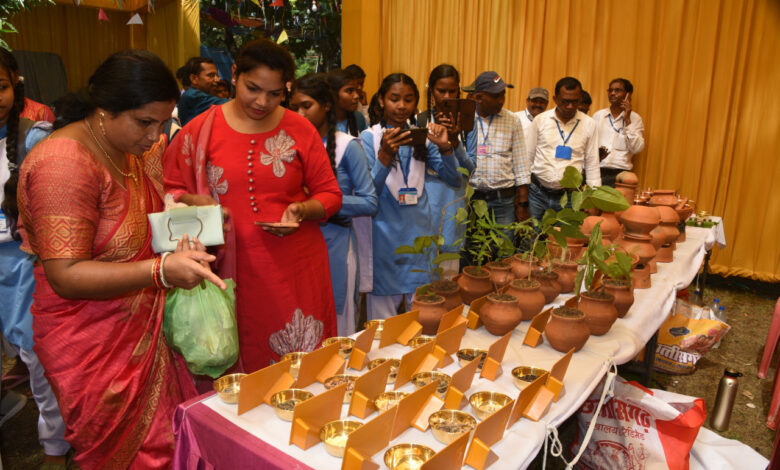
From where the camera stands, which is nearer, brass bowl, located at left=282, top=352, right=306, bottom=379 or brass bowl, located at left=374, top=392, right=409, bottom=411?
brass bowl, located at left=374, top=392, right=409, bottom=411

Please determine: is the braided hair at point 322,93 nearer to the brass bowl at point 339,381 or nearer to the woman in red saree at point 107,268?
A: the woman in red saree at point 107,268

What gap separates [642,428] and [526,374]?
2.03 feet

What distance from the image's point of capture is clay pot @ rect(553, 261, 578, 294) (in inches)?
73.5

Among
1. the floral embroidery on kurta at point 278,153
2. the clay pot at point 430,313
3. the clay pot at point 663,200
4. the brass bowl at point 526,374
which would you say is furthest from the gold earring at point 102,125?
the clay pot at point 663,200

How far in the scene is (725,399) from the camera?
87.7 inches

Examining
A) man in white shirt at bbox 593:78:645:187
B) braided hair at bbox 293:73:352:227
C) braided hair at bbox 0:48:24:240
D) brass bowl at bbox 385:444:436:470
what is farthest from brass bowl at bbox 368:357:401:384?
man in white shirt at bbox 593:78:645:187

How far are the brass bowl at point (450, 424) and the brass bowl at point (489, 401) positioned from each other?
5 cm

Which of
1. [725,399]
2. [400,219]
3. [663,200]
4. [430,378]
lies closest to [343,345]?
[430,378]

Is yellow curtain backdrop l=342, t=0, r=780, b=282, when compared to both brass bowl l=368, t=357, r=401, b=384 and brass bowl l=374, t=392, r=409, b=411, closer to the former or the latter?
brass bowl l=368, t=357, r=401, b=384

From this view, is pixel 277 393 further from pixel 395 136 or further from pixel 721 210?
pixel 721 210

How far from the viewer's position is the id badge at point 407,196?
2.45 metres

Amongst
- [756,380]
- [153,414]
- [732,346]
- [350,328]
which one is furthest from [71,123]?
[732,346]

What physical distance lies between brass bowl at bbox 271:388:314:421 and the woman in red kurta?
598 mm

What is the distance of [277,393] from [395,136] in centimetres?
138
